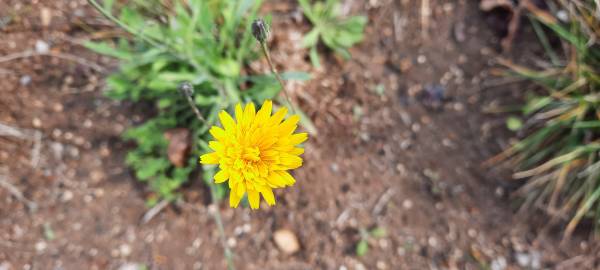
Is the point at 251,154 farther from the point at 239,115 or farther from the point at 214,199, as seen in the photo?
the point at 214,199

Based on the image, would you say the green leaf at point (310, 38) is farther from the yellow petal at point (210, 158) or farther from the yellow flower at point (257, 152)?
the yellow petal at point (210, 158)

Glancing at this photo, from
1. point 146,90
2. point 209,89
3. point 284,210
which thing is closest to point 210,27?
point 209,89

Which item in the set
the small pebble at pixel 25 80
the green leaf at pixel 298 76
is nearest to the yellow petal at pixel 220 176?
the green leaf at pixel 298 76

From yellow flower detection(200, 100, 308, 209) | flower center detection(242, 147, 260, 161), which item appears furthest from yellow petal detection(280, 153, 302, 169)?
flower center detection(242, 147, 260, 161)

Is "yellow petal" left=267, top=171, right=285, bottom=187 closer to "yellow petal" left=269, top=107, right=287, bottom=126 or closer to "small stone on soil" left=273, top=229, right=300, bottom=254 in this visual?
A: "yellow petal" left=269, top=107, right=287, bottom=126

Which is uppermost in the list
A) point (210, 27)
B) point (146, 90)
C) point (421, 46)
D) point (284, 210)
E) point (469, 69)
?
point (210, 27)

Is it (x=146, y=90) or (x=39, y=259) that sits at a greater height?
(x=146, y=90)

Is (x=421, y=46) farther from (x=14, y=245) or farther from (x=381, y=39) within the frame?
(x=14, y=245)

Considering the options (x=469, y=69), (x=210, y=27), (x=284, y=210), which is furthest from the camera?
(x=469, y=69)

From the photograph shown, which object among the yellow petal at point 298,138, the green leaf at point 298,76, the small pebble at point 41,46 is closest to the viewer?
the yellow petal at point 298,138
